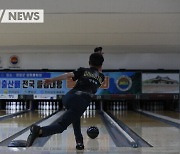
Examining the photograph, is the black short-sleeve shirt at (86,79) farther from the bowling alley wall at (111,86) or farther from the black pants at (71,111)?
the bowling alley wall at (111,86)

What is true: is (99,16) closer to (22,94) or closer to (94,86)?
(94,86)

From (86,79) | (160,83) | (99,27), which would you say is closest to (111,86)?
(160,83)

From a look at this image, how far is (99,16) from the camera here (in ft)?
23.0

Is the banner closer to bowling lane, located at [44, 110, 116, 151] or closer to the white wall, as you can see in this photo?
the white wall

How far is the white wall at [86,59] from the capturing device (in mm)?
11031

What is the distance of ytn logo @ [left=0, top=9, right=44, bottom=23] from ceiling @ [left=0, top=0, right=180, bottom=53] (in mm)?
158

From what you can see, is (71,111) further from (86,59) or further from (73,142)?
(86,59)

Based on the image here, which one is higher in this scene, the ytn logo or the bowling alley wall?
the ytn logo

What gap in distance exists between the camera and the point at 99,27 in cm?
784

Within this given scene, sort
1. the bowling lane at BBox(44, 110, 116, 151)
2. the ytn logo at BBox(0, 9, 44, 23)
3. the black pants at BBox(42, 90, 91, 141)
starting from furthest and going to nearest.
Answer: the ytn logo at BBox(0, 9, 44, 23) < the bowling lane at BBox(44, 110, 116, 151) < the black pants at BBox(42, 90, 91, 141)

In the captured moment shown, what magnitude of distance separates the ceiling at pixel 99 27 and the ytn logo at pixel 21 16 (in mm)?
158

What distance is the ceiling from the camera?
21.3 feet

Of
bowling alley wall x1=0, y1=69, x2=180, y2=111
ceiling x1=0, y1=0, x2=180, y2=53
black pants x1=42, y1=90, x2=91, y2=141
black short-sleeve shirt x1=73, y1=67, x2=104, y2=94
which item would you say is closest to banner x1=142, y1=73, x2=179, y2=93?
bowling alley wall x1=0, y1=69, x2=180, y2=111

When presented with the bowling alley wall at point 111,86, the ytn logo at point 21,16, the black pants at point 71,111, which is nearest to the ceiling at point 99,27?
the ytn logo at point 21,16
